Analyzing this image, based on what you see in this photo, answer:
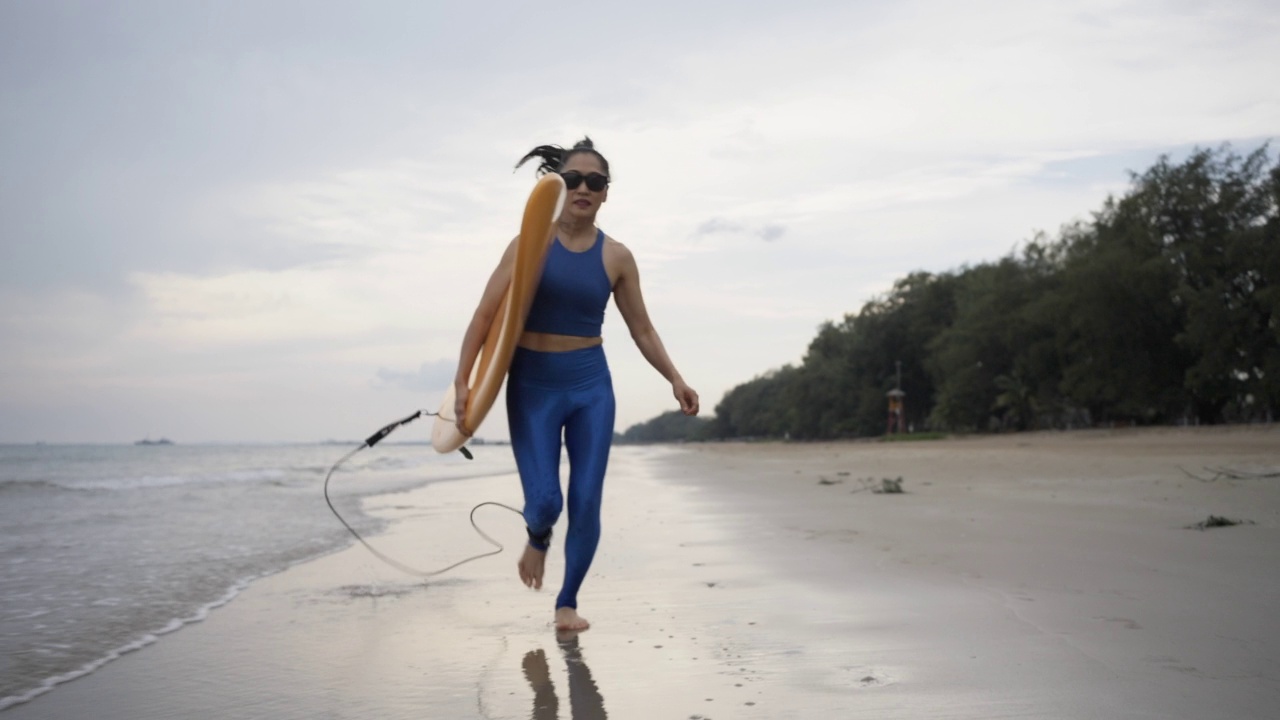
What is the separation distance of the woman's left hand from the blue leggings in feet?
1.20

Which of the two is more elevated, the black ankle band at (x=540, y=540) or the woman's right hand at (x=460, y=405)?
the woman's right hand at (x=460, y=405)

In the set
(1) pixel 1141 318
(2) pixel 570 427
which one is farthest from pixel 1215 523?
(1) pixel 1141 318

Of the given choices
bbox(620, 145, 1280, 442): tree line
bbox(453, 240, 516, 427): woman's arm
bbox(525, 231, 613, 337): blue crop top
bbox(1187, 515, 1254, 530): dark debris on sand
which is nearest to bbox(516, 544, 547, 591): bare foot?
bbox(453, 240, 516, 427): woman's arm

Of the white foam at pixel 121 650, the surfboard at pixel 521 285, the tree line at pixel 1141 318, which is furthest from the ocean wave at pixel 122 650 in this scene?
the tree line at pixel 1141 318

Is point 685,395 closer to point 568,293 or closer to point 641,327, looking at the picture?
point 641,327

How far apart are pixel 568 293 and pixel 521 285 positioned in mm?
283

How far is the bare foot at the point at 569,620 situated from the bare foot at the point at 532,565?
24 centimetres

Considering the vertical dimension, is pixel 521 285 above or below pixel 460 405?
above

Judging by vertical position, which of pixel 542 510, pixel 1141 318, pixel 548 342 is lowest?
pixel 542 510

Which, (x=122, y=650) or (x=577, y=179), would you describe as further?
(x=577, y=179)

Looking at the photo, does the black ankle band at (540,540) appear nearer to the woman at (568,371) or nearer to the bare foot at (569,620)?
the woman at (568,371)

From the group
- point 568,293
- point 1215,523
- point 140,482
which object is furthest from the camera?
point 140,482

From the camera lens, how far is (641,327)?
195 inches

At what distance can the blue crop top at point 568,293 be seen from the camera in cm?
457
